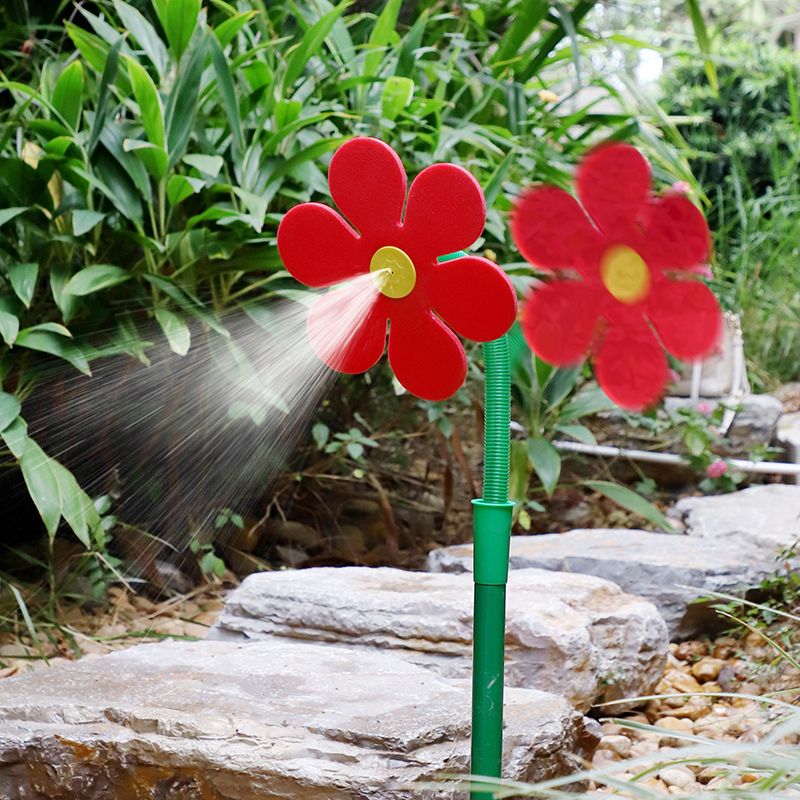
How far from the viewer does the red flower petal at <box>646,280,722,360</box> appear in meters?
0.69

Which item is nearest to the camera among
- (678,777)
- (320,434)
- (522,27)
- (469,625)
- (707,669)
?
(678,777)

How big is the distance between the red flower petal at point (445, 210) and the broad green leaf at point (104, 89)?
1229 mm

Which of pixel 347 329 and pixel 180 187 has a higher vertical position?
pixel 180 187

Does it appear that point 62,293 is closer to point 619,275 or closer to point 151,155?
point 151,155

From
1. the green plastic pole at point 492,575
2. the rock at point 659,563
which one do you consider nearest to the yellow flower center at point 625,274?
the green plastic pole at point 492,575

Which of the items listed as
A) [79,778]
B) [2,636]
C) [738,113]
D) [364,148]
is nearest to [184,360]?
[2,636]

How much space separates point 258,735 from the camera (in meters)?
1.03

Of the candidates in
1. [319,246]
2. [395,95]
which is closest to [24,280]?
[395,95]

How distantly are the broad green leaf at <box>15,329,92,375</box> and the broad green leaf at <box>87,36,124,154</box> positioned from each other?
37cm

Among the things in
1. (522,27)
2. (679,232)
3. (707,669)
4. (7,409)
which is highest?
(522,27)

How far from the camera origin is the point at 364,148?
0.79 m

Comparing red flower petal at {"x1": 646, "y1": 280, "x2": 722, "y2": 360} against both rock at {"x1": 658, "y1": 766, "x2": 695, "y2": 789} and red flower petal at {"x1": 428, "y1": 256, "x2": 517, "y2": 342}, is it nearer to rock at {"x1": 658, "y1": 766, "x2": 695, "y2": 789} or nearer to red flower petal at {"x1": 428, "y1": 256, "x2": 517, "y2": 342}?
red flower petal at {"x1": 428, "y1": 256, "x2": 517, "y2": 342}

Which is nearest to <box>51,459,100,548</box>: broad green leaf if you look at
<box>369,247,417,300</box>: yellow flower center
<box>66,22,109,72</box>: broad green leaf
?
<box>66,22,109,72</box>: broad green leaf

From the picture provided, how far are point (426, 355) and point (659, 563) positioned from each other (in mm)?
1238
